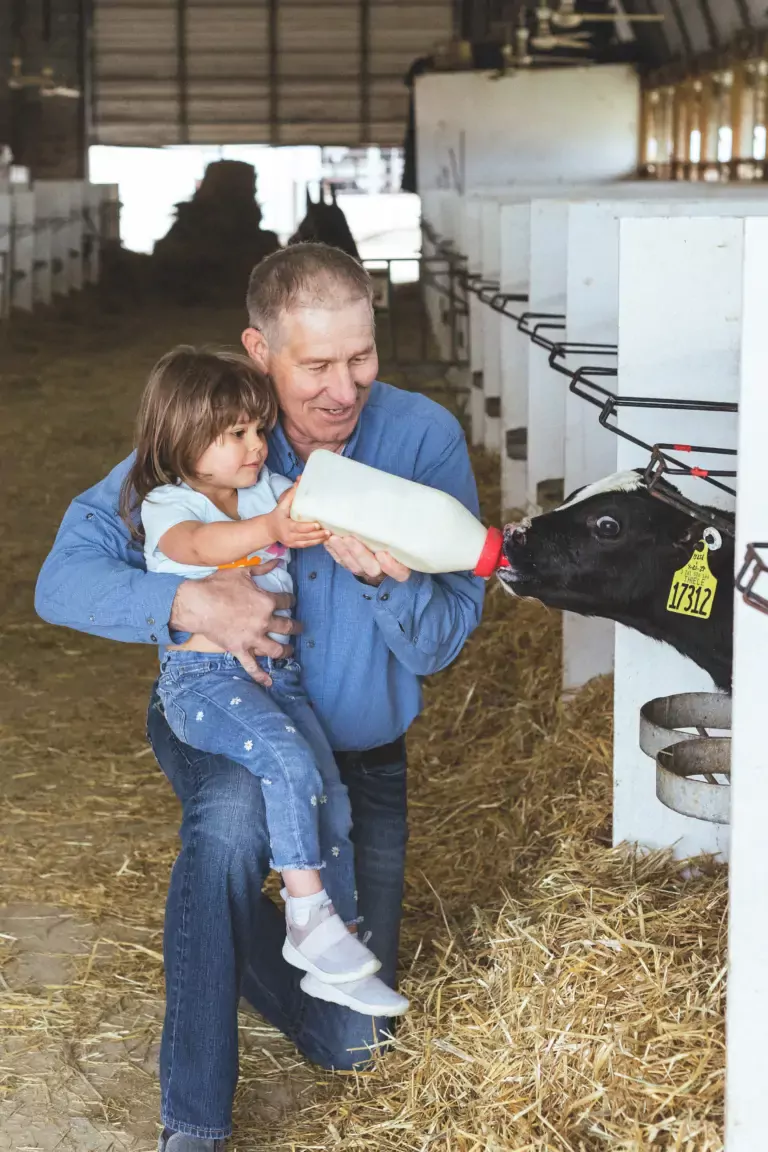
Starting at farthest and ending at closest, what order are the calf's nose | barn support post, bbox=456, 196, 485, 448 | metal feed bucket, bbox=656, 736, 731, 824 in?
1. barn support post, bbox=456, 196, 485, 448
2. the calf's nose
3. metal feed bucket, bbox=656, 736, 731, 824

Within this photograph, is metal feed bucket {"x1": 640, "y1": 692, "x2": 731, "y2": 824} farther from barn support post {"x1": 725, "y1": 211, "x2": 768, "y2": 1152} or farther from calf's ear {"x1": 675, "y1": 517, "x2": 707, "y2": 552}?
barn support post {"x1": 725, "y1": 211, "x2": 768, "y2": 1152}

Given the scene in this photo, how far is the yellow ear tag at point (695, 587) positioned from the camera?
250cm

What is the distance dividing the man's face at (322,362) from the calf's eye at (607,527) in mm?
460

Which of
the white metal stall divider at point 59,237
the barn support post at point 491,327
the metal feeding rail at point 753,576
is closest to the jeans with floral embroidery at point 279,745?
the metal feeding rail at point 753,576

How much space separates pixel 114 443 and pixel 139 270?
26.1 feet

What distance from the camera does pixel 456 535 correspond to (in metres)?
2.29

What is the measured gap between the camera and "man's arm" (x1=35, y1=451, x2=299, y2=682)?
2463 millimetres

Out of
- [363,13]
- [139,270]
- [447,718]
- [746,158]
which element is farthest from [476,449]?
[363,13]

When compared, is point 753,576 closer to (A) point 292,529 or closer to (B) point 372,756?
(A) point 292,529

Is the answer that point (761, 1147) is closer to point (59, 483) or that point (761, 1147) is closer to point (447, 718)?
point (447, 718)

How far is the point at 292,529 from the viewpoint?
230 centimetres

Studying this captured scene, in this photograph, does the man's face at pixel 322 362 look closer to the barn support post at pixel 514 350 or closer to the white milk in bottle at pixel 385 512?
the white milk in bottle at pixel 385 512

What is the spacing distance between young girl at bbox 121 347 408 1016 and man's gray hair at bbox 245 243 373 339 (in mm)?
111

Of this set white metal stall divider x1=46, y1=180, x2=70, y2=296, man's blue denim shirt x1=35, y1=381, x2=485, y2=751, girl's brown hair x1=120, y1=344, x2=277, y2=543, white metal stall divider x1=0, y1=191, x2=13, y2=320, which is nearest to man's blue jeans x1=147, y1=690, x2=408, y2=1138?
man's blue denim shirt x1=35, y1=381, x2=485, y2=751
